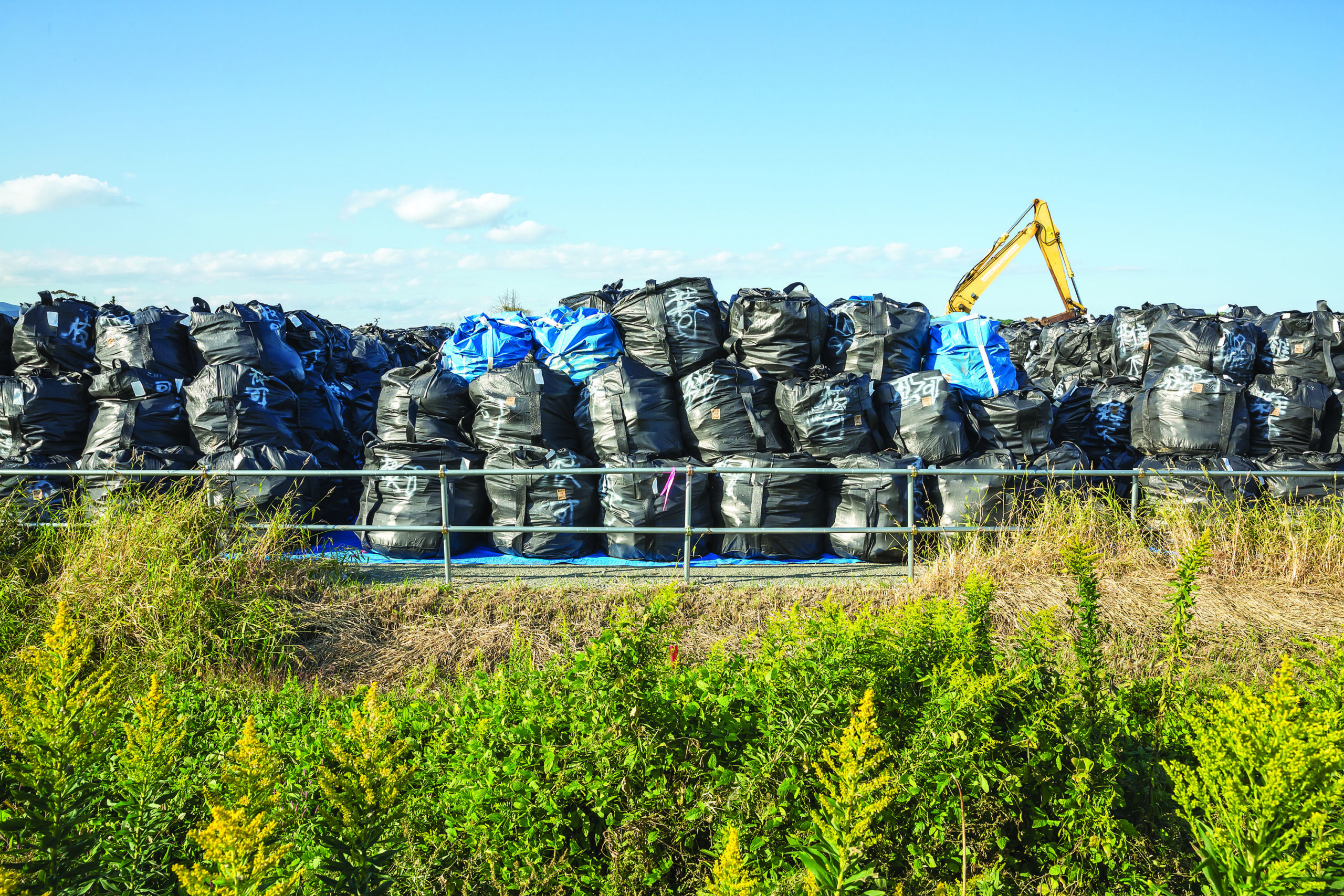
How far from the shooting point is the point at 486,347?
23.7 feet

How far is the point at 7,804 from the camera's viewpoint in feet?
7.99

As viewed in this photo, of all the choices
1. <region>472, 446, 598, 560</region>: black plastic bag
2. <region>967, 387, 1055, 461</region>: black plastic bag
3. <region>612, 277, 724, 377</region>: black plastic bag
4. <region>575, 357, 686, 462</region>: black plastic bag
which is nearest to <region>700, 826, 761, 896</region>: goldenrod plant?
<region>472, 446, 598, 560</region>: black plastic bag

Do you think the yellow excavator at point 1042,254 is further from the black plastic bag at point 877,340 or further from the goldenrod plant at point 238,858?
the goldenrod plant at point 238,858

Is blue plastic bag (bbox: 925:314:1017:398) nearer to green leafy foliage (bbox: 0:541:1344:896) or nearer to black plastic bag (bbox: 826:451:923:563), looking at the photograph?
black plastic bag (bbox: 826:451:923:563)

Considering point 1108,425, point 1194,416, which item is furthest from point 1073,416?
point 1194,416

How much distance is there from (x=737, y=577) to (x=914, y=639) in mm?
2943

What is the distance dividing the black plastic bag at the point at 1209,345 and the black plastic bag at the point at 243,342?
7544mm

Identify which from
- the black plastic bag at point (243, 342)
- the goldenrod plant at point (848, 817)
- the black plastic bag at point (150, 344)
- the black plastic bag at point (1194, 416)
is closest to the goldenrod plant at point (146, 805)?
the goldenrod plant at point (848, 817)

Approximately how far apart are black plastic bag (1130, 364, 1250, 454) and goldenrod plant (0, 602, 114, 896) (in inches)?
287

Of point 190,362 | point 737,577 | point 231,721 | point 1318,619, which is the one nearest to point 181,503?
point 231,721

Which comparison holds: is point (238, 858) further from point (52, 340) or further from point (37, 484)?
point (52, 340)

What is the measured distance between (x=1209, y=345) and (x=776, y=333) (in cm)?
414

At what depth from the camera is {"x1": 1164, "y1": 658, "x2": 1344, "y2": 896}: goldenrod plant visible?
7.13 feet

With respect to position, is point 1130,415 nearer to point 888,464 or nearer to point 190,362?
point 888,464
